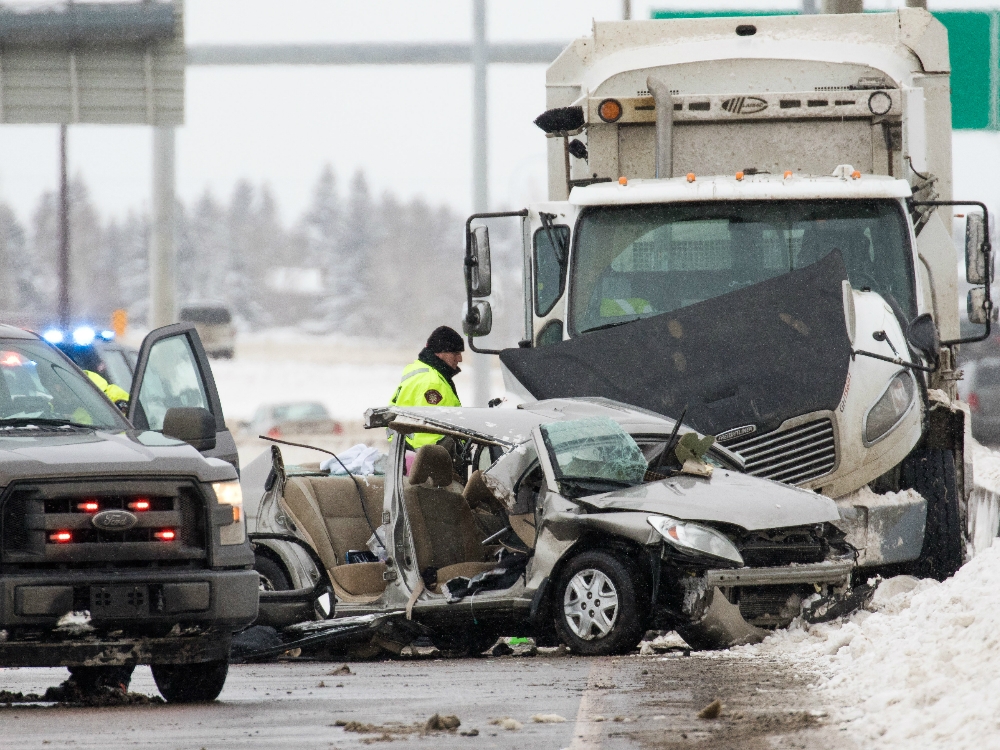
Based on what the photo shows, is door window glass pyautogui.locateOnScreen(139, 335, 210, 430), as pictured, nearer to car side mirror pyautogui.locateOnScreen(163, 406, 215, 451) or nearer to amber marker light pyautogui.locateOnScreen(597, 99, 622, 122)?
car side mirror pyautogui.locateOnScreen(163, 406, 215, 451)

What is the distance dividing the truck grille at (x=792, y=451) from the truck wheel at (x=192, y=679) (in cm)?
438

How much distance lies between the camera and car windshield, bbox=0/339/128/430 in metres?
8.89

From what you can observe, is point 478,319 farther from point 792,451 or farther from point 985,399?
point 985,399

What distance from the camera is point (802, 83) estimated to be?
14609 millimetres

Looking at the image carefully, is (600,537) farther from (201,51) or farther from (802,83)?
(201,51)

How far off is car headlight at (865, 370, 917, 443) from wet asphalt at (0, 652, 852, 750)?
2.44 meters

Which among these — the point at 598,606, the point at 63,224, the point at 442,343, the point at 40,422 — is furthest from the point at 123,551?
Result: the point at 63,224

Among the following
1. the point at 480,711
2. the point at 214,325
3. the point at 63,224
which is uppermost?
the point at 63,224

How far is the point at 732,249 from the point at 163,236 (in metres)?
15.7

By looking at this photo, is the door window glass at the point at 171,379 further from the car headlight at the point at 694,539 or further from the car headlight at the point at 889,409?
the car headlight at the point at 889,409

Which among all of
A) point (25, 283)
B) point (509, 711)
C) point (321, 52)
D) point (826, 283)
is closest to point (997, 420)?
point (321, 52)

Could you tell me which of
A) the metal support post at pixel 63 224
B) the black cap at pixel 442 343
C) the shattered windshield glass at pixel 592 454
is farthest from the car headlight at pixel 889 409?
the metal support post at pixel 63 224

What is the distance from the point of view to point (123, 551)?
8148mm

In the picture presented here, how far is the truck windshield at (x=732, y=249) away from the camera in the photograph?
13.2 m
